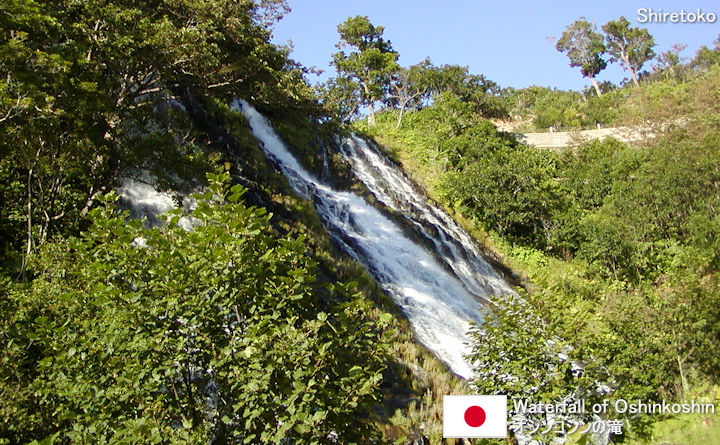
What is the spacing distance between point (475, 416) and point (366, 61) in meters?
38.3

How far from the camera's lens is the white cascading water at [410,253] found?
17.1 meters

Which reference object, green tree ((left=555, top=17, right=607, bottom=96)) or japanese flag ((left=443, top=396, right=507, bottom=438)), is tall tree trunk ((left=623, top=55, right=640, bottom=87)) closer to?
green tree ((left=555, top=17, right=607, bottom=96))

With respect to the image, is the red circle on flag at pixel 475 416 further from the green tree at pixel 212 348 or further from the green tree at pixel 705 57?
the green tree at pixel 705 57

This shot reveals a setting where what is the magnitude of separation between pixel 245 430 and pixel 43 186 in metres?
10.2

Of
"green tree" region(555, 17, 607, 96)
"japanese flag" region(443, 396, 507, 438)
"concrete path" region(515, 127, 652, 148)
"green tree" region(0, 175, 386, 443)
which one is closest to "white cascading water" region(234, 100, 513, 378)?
"green tree" region(0, 175, 386, 443)

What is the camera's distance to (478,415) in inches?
159

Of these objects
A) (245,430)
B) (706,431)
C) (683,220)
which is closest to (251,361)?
(245,430)

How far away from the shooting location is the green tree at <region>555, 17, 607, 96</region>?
5584 centimetres

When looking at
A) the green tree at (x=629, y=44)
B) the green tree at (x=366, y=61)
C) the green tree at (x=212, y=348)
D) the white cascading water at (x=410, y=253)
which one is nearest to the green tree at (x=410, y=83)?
the green tree at (x=366, y=61)

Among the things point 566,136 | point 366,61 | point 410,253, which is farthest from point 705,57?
point 410,253

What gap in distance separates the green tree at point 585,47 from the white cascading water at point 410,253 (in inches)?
1463

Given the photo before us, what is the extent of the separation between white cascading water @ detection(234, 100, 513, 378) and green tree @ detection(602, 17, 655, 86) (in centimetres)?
3892

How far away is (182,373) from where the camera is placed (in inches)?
188

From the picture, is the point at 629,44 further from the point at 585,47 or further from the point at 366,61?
the point at 366,61
